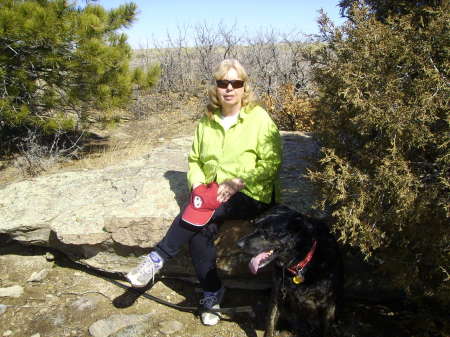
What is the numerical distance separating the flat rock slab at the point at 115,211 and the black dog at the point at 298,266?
59 cm

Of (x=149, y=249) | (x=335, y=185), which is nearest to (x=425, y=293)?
(x=335, y=185)

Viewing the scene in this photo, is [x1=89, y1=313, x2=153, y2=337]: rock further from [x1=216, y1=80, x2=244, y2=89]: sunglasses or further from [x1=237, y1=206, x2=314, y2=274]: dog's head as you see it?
[x1=216, y1=80, x2=244, y2=89]: sunglasses

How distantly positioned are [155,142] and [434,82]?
562 centimetres

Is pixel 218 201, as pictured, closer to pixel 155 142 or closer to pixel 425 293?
pixel 425 293

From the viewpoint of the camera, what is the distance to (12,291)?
342cm

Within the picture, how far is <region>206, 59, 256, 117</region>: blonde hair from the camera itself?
2986mm

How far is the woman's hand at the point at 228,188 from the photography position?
279 centimetres

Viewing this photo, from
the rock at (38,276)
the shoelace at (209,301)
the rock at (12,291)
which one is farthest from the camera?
the rock at (38,276)

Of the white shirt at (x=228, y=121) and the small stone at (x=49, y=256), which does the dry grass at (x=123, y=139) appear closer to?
the small stone at (x=49, y=256)

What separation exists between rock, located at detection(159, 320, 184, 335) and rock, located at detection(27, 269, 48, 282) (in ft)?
4.54

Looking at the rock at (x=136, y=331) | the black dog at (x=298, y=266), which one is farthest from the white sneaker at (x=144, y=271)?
the black dog at (x=298, y=266)

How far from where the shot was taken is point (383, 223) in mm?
2258

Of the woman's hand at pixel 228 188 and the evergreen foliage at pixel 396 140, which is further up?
the evergreen foliage at pixel 396 140

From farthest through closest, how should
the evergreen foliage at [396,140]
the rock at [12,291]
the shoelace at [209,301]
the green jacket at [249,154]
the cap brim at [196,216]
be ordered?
1. the rock at [12,291]
2. the shoelace at [209,301]
3. the green jacket at [249,154]
4. the cap brim at [196,216]
5. the evergreen foliage at [396,140]
